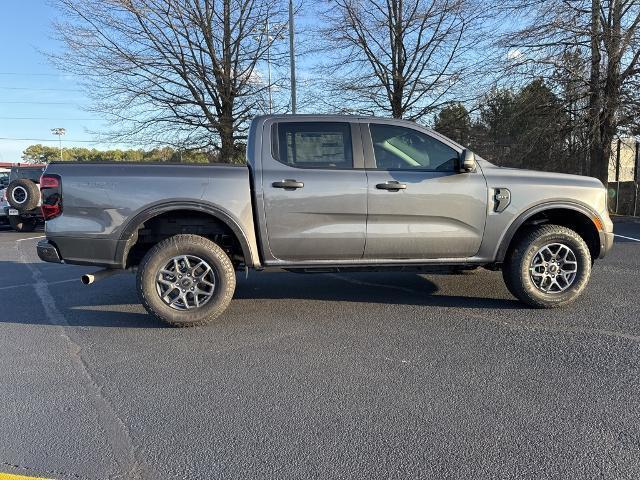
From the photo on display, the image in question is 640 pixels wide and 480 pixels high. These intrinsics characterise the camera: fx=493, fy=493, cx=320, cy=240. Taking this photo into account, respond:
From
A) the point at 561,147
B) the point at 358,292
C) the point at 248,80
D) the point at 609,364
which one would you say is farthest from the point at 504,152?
the point at 609,364

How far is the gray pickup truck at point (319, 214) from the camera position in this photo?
4555 mm

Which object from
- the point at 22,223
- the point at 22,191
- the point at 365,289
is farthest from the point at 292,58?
the point at 365,289

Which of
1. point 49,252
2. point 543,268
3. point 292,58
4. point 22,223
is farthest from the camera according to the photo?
point 292,58

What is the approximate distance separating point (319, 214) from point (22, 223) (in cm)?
1288

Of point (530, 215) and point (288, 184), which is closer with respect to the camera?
point (288, 184)

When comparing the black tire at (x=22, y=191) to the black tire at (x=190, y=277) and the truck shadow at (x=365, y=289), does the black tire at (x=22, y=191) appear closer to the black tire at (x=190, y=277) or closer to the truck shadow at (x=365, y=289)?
the truck shadow at (x=365, y=289)

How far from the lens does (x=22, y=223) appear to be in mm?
14320

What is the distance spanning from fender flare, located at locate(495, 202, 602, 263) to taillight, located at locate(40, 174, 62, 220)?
169 inches

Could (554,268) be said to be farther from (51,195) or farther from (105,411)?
(51,195)

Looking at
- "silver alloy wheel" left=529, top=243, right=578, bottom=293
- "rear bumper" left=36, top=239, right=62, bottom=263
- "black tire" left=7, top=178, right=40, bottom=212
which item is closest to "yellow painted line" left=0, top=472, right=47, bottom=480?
"rear bumper" left=36, top=239, right=62, bottom=263

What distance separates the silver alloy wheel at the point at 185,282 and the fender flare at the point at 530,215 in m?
2.92

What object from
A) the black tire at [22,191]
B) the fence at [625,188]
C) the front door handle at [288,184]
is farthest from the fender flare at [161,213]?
the fence at [625,188]

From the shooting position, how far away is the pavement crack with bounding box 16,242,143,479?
259cm

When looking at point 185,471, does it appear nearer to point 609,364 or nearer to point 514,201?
point 609,364
